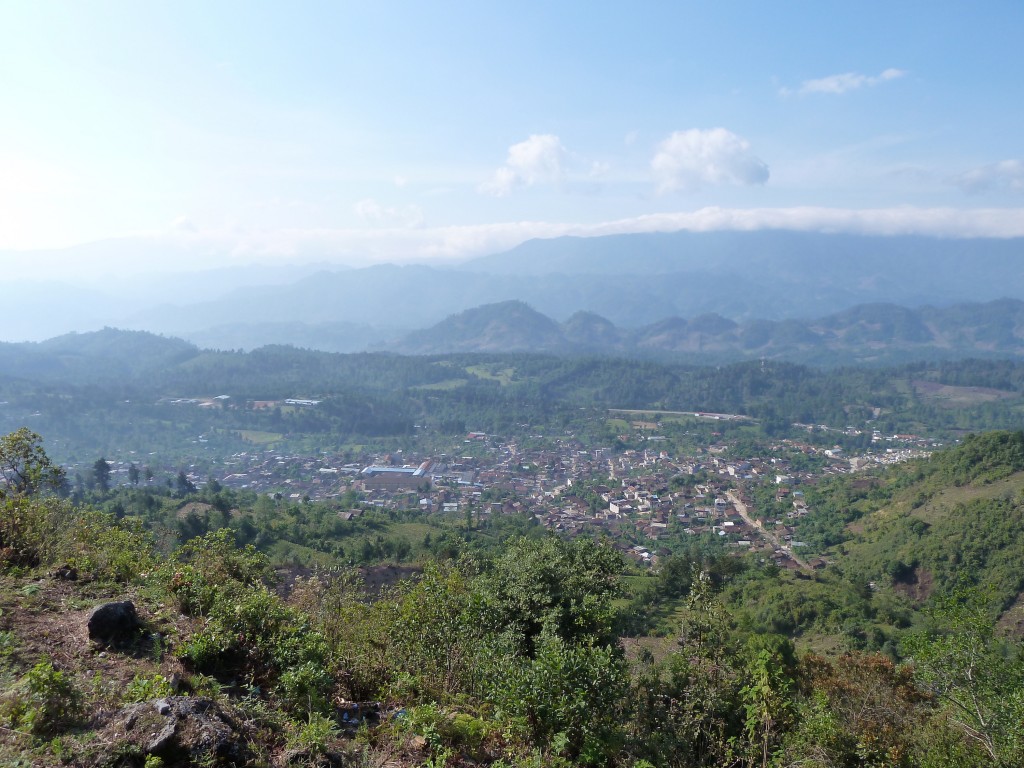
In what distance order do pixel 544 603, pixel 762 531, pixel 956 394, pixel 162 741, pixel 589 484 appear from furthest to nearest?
pixel 956 394, pixel 589 484, pixel 762 531, pixel 544 603, pixel 162 741

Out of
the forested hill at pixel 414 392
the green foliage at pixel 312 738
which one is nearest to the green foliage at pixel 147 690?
the green foliage at pixel 312 738

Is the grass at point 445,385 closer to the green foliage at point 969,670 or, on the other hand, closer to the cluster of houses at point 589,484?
the cluster of houses at point 589,484

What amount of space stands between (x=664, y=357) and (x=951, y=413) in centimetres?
5917

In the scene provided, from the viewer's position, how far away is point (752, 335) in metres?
143

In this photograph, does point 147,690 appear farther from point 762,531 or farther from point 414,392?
point 414,392

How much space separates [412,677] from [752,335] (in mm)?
152342

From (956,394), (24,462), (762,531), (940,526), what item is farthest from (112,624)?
(956,394)

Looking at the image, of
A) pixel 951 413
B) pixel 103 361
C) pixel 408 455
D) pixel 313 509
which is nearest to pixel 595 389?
pixel 408 455

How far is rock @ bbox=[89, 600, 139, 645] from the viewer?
14.9 feet

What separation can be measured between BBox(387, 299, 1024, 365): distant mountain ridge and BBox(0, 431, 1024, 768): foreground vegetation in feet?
412

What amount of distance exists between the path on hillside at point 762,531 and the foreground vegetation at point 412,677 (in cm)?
2204

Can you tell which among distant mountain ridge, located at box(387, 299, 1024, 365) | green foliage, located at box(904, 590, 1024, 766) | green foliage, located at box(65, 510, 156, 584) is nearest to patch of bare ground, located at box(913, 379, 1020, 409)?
distant mountain ridge, located at box(387, 299, 1024, 365)

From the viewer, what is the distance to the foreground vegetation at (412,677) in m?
3.62

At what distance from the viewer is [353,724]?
4379mm
